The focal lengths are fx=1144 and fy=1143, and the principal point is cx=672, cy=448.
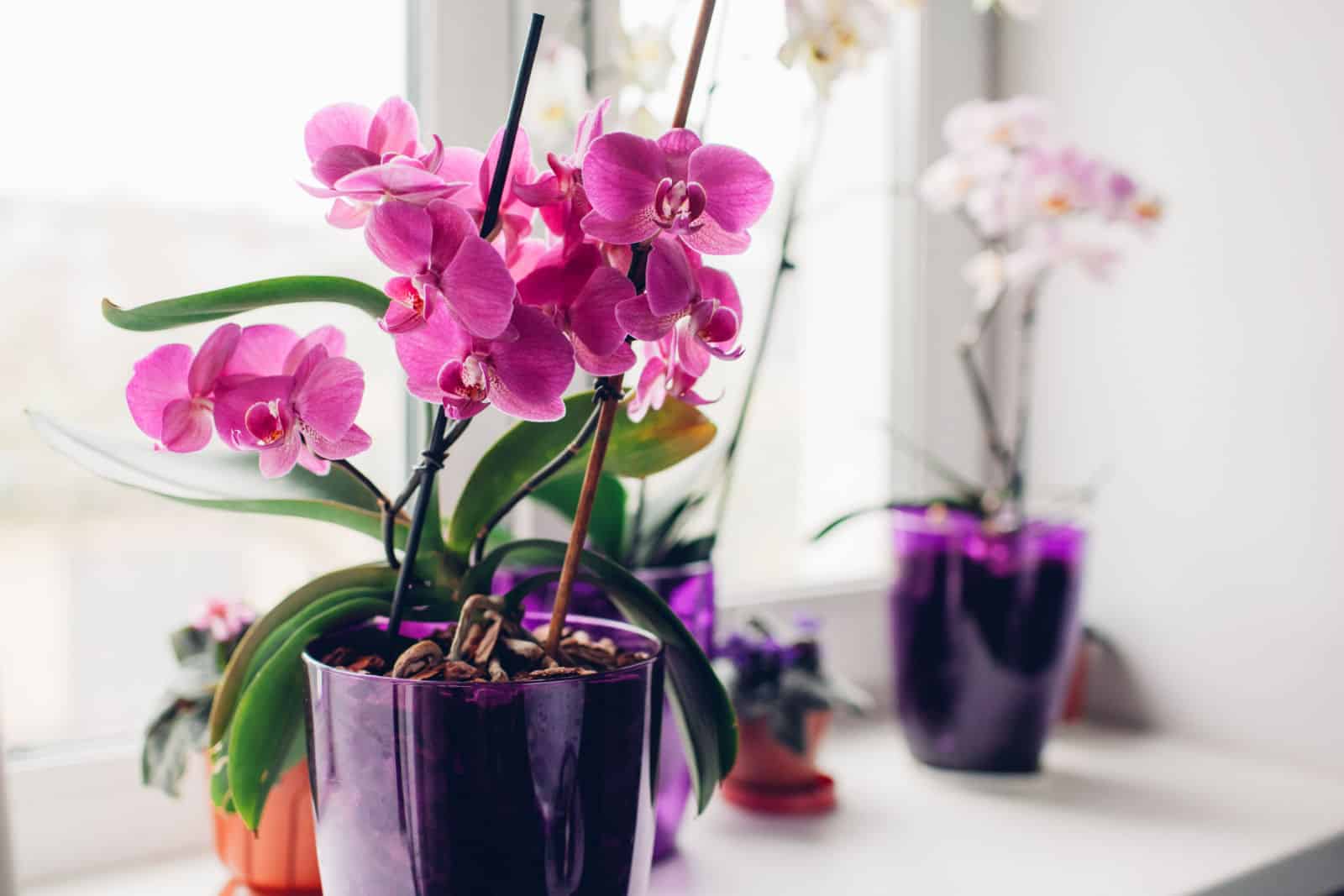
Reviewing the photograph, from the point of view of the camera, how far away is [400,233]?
1.46 feet

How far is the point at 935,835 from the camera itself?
87cm

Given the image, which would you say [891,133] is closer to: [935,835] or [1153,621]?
[1153,621]

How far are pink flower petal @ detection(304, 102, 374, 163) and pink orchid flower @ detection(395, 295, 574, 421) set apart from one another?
86mm

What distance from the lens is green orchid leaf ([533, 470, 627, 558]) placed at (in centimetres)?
67

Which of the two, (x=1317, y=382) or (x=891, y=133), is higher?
(x=891, y=133)

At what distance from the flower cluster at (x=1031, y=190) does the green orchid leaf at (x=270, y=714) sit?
2.29 feet

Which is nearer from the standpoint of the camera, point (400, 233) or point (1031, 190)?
point (400, 233)

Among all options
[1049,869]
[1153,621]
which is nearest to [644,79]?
[1049,869]

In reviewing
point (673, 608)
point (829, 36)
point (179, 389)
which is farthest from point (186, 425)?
point (829, 36)

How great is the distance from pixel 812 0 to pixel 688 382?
1.06ft

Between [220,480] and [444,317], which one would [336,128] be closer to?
[444,317]

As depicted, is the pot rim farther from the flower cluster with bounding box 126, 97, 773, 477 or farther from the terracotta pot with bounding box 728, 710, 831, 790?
the terracotta pot with bounding box 728, 710, 831, 790

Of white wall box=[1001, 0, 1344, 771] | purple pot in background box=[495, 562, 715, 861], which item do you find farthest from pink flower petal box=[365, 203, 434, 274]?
white wall box=[1001, 0, 1344, 771]

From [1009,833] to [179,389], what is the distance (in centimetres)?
69
